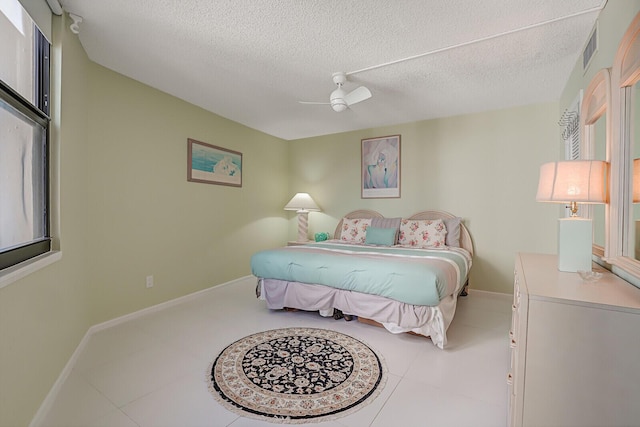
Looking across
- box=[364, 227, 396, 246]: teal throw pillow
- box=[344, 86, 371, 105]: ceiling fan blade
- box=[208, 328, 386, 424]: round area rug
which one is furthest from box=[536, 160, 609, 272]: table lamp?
box=[364, 227, 396, 246]: teal throw pillow

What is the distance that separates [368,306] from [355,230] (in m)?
1.82

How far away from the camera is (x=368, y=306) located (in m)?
2.58

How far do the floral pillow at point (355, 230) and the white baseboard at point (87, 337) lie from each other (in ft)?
5.48

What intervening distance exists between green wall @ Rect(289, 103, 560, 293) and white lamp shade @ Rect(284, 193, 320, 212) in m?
0.85

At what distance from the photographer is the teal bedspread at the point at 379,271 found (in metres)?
2.27

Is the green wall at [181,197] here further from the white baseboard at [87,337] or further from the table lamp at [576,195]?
the table lamp at [576,195]

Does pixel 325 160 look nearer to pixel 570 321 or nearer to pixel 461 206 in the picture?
pixel 461 206

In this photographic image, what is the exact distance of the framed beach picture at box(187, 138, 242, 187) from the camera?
355 centimetres

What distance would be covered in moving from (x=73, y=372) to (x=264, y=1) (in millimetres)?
2747

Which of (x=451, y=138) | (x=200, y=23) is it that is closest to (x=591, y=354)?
(x=200, y=23)

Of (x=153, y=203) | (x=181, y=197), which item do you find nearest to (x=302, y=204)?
(x=181, y=197)

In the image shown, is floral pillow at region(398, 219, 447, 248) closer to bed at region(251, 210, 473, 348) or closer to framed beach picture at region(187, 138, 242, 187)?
bed at region(251, 210, 473, 348)

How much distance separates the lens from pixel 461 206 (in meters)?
Answer: 3.90

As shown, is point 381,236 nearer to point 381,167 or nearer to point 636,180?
point 381,167
